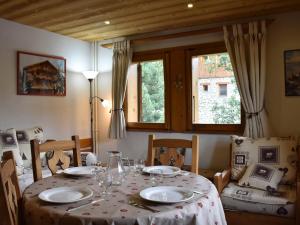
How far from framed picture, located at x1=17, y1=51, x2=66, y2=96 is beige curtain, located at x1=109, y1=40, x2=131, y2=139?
739mm

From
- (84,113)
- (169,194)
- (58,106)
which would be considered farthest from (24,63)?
(169,194)

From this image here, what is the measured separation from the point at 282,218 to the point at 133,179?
1.40 meters

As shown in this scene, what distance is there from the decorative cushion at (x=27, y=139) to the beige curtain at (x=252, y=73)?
2.48m

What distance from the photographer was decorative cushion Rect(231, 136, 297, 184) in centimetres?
284

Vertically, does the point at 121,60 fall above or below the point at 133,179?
above

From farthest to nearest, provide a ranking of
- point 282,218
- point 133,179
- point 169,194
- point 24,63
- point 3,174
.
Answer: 1. point 24,63
2. point 282,218
3. point 133,179
4. point 169,194
5. point 3,174

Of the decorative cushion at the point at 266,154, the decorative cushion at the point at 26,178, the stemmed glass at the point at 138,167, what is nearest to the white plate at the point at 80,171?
the stemmed glass at the point at 138,167

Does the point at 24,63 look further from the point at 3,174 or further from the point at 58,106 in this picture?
the point at 3,174

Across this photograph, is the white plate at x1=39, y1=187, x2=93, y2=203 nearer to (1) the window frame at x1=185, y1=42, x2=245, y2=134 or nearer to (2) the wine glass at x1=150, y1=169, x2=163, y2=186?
(2) the wine glass at x1=150, y1=169, x2=163, y2=186

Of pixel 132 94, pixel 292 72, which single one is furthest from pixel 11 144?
pixel 292 72

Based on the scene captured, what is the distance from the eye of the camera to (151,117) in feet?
13.7

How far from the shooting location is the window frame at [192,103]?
3486mm

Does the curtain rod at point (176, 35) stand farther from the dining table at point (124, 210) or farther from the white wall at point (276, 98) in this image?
the dining table at point (124, 210)

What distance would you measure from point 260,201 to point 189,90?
1.73m
